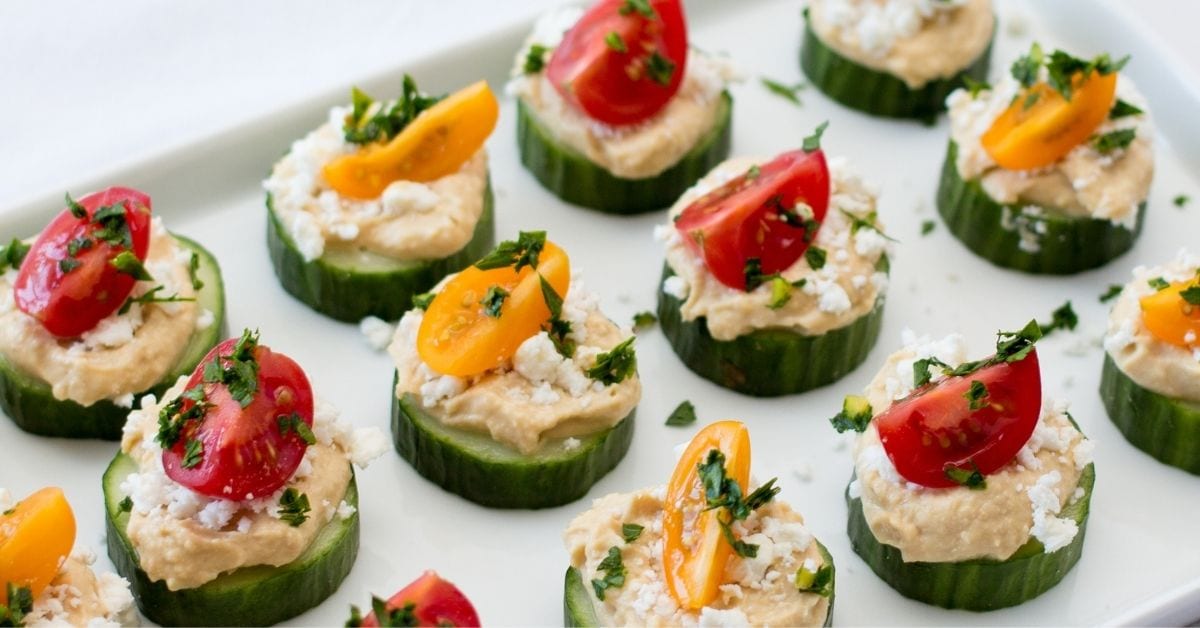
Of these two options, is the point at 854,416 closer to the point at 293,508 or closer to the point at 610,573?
the point at 610,573

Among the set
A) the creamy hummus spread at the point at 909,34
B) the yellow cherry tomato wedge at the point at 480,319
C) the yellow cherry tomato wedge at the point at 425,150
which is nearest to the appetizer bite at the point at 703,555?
the yellow cherry tomato wedge at the point at 480,319

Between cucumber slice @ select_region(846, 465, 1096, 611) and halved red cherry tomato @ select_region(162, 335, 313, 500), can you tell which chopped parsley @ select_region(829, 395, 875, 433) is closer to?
cucumber slice @ select_region(846, 465, 1096, 611)

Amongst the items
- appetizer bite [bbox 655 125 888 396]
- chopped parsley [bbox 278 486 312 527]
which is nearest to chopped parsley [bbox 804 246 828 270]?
appetizer bite [bbox 655 125 888 396]

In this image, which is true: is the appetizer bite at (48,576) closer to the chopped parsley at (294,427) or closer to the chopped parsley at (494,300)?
the chopped parsley at (294,427)

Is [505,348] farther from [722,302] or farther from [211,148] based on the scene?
[211,148]

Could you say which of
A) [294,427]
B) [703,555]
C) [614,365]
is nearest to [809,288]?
[614,365]

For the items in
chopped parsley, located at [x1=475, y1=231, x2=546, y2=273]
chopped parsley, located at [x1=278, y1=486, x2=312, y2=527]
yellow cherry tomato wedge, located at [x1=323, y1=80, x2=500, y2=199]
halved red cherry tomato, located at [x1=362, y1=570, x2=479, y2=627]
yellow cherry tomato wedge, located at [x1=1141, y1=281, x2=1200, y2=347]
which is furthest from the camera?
yellow cherry tomato wedge, located at [x1=323, y1=80, x2=500, y2=199]
